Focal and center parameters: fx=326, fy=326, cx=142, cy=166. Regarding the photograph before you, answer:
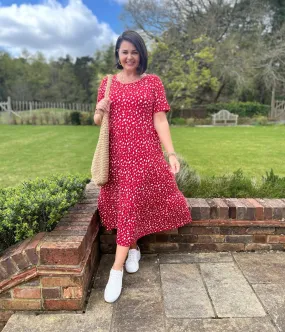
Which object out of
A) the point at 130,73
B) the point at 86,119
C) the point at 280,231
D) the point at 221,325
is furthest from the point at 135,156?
the point at 86,119

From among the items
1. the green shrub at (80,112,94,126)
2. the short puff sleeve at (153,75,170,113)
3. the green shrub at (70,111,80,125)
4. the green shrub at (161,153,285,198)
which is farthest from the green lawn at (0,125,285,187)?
the green shrub at (70,111,80,125)

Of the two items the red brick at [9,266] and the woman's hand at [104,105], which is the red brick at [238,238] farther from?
the red brick at [9,266]

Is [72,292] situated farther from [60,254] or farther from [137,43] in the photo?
[137,43]

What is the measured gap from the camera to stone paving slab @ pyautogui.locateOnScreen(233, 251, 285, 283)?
79.3 inches

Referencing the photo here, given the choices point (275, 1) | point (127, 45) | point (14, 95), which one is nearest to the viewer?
point (127, 45)

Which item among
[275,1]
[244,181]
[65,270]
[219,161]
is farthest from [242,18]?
[65,270]

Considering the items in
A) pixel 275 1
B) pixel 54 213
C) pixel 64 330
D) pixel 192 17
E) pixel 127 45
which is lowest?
pixel 64 330

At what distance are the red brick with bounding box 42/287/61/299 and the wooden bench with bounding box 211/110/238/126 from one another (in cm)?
1528

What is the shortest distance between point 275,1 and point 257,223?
25.1 meters

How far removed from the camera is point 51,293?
170 cm

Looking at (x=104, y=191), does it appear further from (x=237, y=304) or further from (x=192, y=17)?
(x=192, y=17)

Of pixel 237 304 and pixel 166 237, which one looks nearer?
pixel 237 304

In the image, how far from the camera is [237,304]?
176 cm

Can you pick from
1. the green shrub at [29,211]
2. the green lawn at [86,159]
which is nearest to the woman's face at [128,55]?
the green shrub at [29,211]
